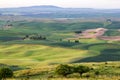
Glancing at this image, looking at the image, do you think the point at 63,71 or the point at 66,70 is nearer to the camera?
the point at 63,71

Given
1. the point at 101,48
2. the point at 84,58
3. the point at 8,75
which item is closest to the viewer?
the point at 8,75

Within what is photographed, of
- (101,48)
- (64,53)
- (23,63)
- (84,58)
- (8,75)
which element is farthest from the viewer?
(101,48)

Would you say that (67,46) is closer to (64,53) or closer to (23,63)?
(64,53)

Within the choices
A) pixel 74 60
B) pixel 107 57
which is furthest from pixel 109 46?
pixel 74 60

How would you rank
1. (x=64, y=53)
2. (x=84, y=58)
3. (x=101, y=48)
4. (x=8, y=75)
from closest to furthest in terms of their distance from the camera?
(x=8, y=75) → (x=84, y=58) → (x=64, y=53) → (x=101, y=48)

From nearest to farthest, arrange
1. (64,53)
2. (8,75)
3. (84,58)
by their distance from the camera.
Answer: (8,75) < (84,58) < (64,53)

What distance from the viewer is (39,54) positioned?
110375mm

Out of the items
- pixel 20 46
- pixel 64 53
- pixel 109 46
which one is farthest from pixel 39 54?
pixel 109 46

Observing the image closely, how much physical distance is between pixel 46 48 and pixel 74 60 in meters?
A: 29.6

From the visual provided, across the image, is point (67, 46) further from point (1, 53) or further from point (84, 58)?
point (84, 58)

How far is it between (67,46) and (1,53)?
24.3 m

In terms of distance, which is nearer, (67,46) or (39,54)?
(39,54)

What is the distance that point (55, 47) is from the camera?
396ft

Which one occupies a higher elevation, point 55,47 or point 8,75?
point 8,75
